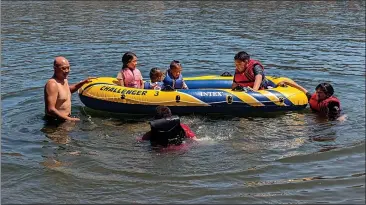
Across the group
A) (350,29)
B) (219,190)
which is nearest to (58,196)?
(219,190)

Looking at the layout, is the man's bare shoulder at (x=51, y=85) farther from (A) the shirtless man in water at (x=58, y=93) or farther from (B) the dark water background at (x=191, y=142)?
(B) the dark water background at (x=191, y=142)

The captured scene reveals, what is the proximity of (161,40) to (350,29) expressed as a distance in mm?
7190

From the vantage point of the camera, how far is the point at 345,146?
782 cm

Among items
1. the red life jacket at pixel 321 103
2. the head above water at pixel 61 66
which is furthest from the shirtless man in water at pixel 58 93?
the red life jacket at pixel 321 103

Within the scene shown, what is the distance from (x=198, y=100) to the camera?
31.6ft

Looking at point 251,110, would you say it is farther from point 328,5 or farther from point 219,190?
point 328,5

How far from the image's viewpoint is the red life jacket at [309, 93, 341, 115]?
9.47 m

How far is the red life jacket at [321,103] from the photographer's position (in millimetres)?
9469

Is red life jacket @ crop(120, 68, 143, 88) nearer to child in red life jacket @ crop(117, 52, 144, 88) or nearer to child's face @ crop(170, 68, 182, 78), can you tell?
child in red life jacket @ crop(117, 52, 144, 88)

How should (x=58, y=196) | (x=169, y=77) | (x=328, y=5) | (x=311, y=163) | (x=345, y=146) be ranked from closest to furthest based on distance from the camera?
(x=58, y=196), (x=311, y=163), (x=345, y=146), (x=169, y=77), (x=328, y=5)

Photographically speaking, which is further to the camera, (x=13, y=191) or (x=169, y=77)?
(x=169, y=77)

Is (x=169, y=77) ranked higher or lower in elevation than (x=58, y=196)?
higher

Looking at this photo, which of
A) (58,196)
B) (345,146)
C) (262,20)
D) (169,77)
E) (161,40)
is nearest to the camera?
(58,196)

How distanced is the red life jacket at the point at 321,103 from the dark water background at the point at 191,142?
194 millimetres
